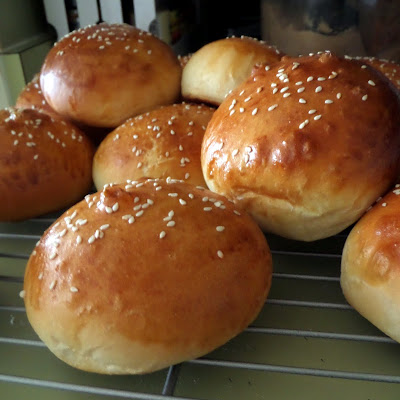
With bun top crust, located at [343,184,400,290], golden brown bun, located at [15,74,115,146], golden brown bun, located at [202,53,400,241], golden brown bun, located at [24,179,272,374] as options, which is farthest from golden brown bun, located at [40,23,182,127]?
bun top crust, located at [343,184,400,290]

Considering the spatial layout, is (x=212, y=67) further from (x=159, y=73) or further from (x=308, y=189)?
(x=308, y=189)

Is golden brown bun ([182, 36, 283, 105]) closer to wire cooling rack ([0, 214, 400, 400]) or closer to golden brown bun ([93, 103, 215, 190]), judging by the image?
golden brown bun ([93, 103, 215, 190])

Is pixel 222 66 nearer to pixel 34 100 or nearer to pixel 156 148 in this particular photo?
pixel 156 148

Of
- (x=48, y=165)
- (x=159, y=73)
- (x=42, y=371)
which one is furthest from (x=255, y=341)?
(x=159, y=73)

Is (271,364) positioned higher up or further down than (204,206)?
further down

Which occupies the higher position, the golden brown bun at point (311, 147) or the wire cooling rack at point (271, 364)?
the golden brown bun at point (311, 147)

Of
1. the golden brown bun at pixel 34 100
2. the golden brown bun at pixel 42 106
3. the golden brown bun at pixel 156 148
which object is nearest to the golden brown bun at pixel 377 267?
the golden brown bun at pixel 156 148

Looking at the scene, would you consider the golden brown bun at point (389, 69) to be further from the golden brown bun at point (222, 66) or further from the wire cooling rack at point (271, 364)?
the wire cooling rack at point (271, 364)

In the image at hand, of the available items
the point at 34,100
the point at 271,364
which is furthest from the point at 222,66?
the point at 271,364
